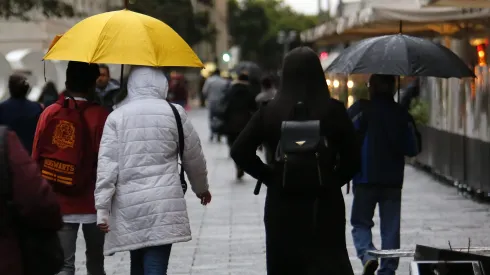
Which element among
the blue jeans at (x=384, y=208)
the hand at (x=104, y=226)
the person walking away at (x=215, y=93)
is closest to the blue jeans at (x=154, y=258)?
the hand at (x=104, y=226)

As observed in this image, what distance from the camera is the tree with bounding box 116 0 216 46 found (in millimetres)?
56438

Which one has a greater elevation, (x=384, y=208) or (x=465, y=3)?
(x=465, y=3)

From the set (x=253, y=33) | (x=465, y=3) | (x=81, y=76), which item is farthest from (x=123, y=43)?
(x=253, y=33)

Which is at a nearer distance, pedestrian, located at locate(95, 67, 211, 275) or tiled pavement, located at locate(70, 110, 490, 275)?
pedestrian, located at locate(95, 67, 211, 275)

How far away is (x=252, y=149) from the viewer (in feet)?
21.0

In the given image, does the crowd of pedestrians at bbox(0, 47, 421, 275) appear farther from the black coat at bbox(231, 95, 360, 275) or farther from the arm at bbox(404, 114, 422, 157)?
the arm at bbox(404, 114, 422, 157)

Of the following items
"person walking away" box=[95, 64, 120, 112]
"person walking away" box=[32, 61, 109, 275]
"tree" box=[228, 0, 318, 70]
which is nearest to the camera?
"person walking away" box=[32, 61, 109, 275]

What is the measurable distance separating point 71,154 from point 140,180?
0.66 m

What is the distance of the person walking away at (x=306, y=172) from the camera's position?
20.3 feet

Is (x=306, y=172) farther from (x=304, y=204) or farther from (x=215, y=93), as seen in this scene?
(x=215, y=93)

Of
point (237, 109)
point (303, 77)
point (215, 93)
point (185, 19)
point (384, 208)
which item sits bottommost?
point (185, 19)

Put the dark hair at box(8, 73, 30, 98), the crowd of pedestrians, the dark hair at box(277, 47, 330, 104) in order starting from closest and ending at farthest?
the crowd of pedestrians
the dark hair at box(277, 47, 330, 104)
the dark hair at box(8, 73, 30, 98)

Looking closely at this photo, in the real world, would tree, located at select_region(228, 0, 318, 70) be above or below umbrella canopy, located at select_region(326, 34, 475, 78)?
below

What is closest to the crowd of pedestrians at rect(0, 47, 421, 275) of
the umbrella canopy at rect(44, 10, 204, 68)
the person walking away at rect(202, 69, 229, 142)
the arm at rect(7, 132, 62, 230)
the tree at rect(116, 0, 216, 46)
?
the arm at rect(7, 132, 62, 230)
